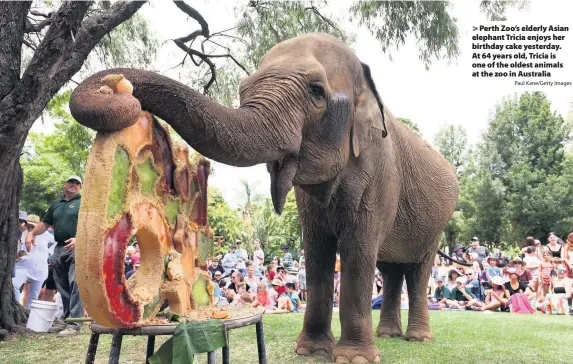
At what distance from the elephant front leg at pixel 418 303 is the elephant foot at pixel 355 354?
4.68ft

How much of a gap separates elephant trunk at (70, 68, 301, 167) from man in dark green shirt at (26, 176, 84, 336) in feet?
12.9

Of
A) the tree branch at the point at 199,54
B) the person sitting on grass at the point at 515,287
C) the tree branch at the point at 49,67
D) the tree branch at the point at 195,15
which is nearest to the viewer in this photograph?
the tree branch at the point at 49,67

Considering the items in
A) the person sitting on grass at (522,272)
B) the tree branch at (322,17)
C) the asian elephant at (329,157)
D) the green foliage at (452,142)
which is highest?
the green foliage at (452,142)

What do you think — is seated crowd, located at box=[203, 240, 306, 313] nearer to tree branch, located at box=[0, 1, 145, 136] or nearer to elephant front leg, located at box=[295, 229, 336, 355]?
elephant front leg, located at box=[295, 229, 336, 355]

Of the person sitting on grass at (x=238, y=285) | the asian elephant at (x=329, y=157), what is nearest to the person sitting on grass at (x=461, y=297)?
the person sitting on grass at (x=238, y=285)

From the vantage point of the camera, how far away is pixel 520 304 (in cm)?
1049

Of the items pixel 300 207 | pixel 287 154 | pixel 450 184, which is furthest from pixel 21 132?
pixel 450 184

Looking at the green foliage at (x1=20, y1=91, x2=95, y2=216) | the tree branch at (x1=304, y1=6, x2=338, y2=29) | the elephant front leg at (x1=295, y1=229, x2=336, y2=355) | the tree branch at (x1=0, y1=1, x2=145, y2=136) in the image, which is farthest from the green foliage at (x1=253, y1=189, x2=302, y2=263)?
the elephant front leg at (x1=295, y1=229, x2=336, y2=355)

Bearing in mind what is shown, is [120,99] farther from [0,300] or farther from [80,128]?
[80,128]

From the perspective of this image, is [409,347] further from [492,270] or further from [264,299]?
[492,270]

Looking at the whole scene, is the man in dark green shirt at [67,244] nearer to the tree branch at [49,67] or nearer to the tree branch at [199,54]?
the tree branch at [49,67]

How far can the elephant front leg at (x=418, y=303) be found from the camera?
6062mm

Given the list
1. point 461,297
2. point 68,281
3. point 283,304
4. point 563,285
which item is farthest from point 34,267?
point 563,285

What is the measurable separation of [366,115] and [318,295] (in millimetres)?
1711
